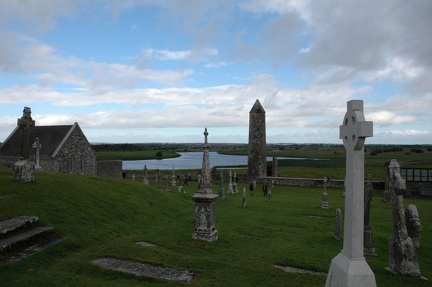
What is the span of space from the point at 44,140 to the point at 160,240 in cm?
2892

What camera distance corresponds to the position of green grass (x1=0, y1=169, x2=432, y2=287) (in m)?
7.91

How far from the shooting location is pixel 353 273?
5277mm

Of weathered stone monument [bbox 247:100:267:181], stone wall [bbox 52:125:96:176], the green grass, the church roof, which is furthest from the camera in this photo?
weathered stone monument [bbox 247:100:267:181]

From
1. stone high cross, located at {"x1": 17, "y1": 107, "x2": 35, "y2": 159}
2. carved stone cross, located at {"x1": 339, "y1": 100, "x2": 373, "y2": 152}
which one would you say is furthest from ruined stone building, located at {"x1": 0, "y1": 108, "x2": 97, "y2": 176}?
carved stone cross, located at {"x1": 339, "y1": 100, "x2": 373, "y2": 152}


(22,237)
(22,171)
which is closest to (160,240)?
(22,237)

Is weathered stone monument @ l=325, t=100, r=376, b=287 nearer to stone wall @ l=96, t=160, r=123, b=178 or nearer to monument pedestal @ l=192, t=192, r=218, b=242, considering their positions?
monument pedestal @ l=192, t=192, r=218, b=242

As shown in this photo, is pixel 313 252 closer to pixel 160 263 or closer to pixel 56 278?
pixel 160 263

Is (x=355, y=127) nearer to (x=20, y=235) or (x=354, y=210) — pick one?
(x=354, y=210)

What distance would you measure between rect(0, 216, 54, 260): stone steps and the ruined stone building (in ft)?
80.6

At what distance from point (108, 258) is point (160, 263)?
4.44 ft

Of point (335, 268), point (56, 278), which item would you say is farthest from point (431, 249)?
point (56, 278)

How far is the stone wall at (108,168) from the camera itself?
39.8m

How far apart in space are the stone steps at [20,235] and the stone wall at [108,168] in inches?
1183

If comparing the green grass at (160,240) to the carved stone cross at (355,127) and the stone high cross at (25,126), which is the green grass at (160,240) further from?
the carved stone cross at (355,127)
